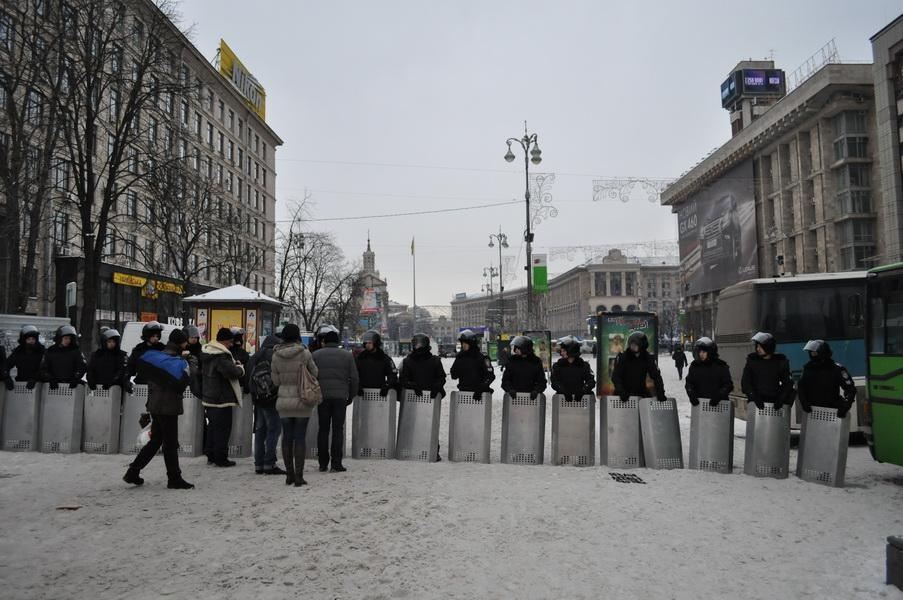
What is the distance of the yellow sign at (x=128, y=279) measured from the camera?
3737cm

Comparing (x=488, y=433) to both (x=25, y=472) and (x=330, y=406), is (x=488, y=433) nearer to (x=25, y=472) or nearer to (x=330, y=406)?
(x=330, y=406)

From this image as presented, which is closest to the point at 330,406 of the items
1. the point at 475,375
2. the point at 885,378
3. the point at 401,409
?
the point at 401,409

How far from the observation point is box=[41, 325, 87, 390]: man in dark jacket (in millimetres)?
9750

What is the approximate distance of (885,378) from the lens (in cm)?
799

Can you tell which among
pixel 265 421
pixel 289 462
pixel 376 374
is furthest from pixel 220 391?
pixel 376 374

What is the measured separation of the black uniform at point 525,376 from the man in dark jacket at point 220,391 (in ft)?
11.9

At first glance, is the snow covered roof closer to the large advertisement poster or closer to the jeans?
the jeans

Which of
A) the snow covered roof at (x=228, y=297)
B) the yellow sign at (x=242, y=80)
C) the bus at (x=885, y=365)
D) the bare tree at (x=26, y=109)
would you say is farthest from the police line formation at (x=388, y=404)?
the yellow sign at (x=242, y=80)

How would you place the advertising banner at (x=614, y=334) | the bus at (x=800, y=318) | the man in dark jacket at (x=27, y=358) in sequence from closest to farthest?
1. the man in dark jacket at (x=27, y=358)
2. the bus at (x=800, y=318)
3. the advertising banner at (x=614, y=334)

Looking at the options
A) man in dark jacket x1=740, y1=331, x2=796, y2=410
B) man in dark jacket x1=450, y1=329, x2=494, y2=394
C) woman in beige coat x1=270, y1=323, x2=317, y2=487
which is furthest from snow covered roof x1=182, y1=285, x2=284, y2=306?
man in dark jacket x1=740, y1=331, x2=796, y2=410

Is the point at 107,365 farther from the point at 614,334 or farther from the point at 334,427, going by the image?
the point at 614,334

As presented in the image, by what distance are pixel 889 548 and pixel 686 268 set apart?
276 feet

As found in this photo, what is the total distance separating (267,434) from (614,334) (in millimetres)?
11529

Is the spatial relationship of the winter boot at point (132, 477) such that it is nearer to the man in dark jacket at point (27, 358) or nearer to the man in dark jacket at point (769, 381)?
the man in dark jacket at point (27, 358)
